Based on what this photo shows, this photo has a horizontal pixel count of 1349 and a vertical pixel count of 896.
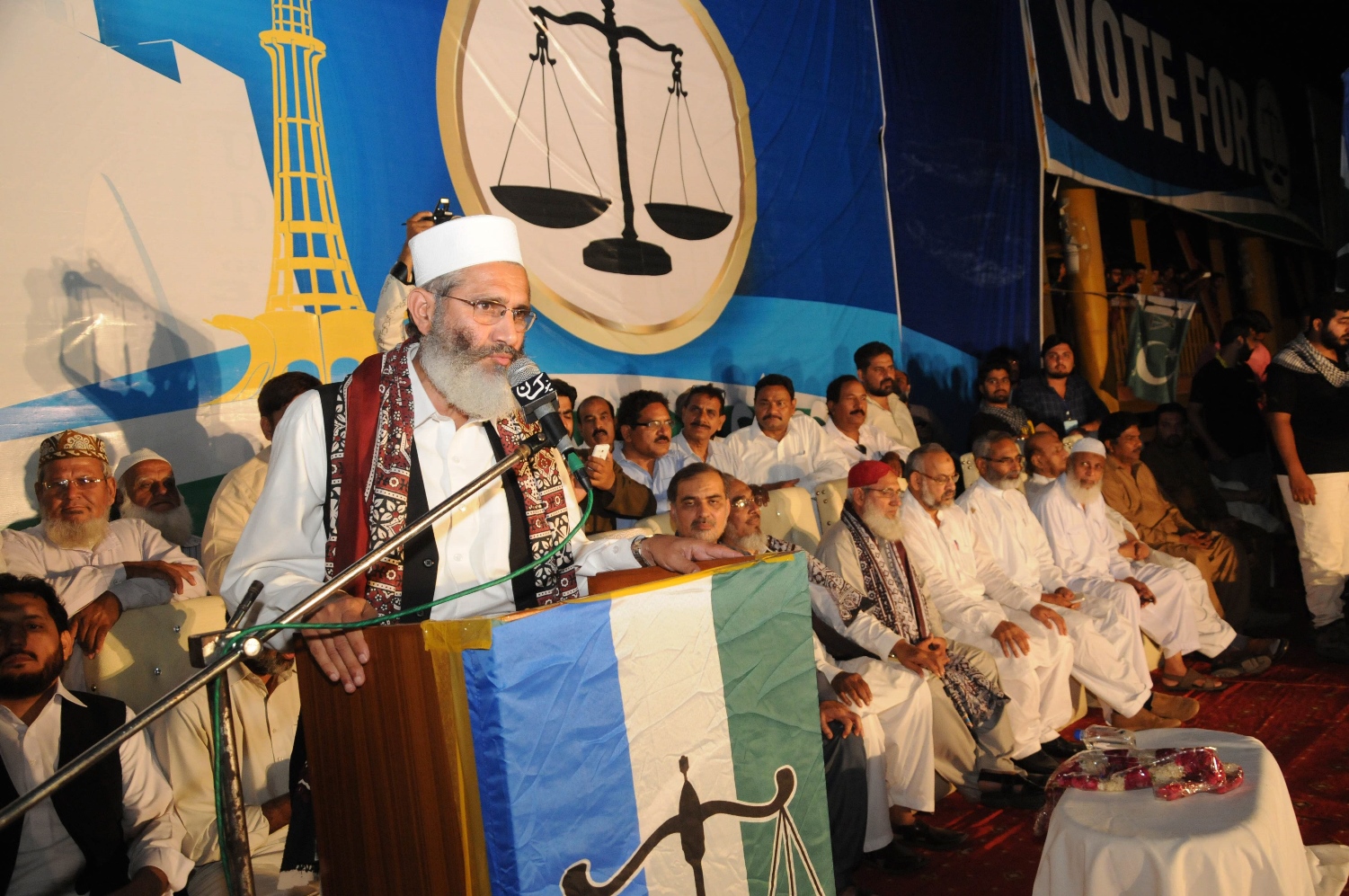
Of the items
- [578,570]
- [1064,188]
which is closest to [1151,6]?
[1064,188]

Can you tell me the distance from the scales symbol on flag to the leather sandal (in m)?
4.68

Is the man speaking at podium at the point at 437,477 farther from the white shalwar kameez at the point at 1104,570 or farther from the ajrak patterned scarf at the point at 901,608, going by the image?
the white shalwar kameez at the point at 1104,570

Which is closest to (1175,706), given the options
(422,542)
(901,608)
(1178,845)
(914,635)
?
(914,635)

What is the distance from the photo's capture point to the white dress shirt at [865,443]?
20.9 feet

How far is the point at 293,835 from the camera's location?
79.3 inches

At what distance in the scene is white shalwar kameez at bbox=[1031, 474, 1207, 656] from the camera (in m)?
5.92

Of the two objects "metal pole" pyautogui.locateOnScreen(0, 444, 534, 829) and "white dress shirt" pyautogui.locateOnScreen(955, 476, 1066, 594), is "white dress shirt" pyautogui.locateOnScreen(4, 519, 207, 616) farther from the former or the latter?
"white dress shirt" pyautogui.locateOnScreen(955, 476, 1066, 594)

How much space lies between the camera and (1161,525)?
23.1ft

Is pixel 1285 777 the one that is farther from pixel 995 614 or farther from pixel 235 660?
pixel 235 660

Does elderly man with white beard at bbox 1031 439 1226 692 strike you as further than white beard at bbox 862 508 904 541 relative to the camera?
Yes

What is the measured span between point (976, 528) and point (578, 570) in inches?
150

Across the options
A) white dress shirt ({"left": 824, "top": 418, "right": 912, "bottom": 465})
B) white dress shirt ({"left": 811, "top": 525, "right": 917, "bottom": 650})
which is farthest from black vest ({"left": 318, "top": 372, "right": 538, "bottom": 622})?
white dress shirt ({"left": 824, "top": 418, "right": 912, "bottom": 465})

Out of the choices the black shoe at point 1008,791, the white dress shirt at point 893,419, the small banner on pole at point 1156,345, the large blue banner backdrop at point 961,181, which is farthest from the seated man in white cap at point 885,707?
the small banner on pole at point 1156,345

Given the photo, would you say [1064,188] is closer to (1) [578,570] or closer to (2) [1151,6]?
(2) [1151,6]
